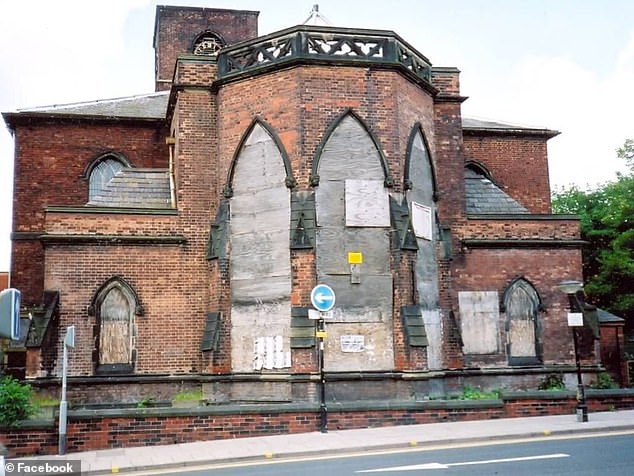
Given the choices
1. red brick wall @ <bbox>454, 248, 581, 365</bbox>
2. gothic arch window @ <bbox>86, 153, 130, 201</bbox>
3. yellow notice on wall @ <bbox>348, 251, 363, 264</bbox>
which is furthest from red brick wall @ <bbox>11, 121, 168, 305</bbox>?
red brick wall @ <bbox>454, 248, 581, 365</bbox>

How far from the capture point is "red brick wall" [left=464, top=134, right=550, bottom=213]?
27.8m

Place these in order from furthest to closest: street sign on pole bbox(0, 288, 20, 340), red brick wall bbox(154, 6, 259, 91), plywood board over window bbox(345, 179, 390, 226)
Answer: red brick wall bbox(154, 6, 259, 91) < plywood board over window bbox(345, 179, 390, 226) < street sign on pole bbox(0, 288, 20, 340)

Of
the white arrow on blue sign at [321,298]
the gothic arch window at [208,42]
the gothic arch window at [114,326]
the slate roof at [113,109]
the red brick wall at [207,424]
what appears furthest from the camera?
the gothic arch window at [208,42]

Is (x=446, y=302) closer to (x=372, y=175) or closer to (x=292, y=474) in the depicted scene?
(x=372, y=175)

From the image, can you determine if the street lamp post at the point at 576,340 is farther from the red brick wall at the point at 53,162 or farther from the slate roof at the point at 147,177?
the red brick wall at the point at 53,162

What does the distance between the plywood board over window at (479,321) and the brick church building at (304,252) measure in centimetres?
4

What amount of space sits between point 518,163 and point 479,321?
839cm

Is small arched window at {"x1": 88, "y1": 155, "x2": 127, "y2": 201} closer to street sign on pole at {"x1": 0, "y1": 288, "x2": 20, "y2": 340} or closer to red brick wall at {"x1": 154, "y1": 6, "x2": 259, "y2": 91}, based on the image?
red brick wall at {"x1": 154, "y1": 6, "x2": 259, "y2": 91}

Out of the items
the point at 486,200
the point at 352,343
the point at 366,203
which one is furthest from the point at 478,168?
the point at 352,343

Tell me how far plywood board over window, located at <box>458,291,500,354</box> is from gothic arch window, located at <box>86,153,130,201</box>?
42.8ft

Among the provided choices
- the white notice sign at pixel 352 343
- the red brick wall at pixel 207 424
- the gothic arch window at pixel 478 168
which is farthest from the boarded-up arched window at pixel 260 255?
the gothic arch window at pixel 478 168

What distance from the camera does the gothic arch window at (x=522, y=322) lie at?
877 inches

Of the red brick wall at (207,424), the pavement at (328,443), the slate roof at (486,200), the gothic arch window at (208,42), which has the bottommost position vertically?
the pavement at (328,443)

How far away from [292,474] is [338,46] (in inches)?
481
